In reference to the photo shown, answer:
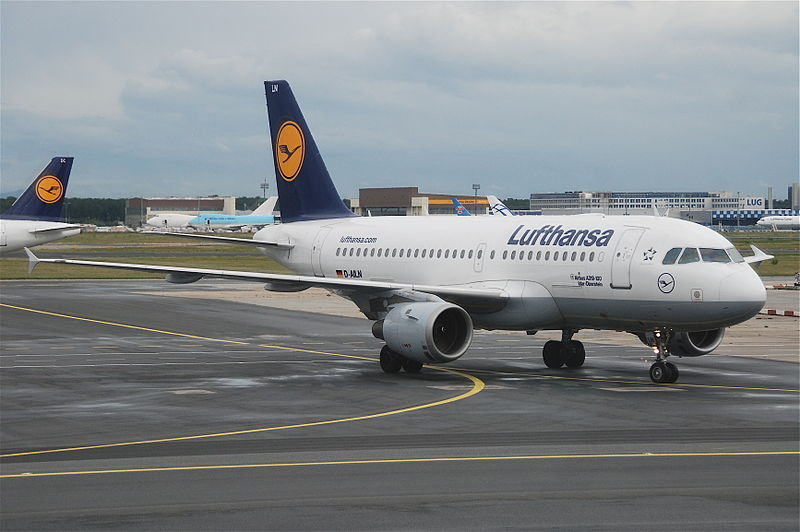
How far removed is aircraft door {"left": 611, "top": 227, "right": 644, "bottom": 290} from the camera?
96.6 ft

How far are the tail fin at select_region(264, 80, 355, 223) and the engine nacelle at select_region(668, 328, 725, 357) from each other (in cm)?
1391

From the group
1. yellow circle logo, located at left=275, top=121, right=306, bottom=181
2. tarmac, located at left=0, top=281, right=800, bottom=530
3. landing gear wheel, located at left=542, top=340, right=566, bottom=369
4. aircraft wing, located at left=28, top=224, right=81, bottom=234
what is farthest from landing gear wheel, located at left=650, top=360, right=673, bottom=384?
aircraft wing, located at left=28, top=224, right=81, bottom=234

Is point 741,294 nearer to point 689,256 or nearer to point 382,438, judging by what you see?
point 689,256

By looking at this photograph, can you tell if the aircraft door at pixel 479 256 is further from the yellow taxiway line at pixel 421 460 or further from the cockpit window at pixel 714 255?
the yellow taxiway line at pixel 421 460

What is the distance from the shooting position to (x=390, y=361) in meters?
31.5

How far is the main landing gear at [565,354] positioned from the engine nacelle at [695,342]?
2.86m

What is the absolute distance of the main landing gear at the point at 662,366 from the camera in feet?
96.1

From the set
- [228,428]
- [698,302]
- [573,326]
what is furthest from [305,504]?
[573,326]

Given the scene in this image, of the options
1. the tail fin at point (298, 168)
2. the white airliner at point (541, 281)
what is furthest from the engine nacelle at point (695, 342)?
the tail fin at point (298, 168)

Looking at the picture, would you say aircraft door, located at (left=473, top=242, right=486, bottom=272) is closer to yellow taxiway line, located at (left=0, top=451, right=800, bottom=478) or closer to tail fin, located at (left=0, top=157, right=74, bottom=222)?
yellow taxiway line, located at (left=0, top=451, right=800, bottom=478)

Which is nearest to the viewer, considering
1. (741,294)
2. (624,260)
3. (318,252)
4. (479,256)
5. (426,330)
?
(741,294)

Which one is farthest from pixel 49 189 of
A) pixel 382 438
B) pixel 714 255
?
pixel 382 438

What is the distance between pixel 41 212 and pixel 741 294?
2368 inches

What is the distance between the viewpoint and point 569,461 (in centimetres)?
1858
